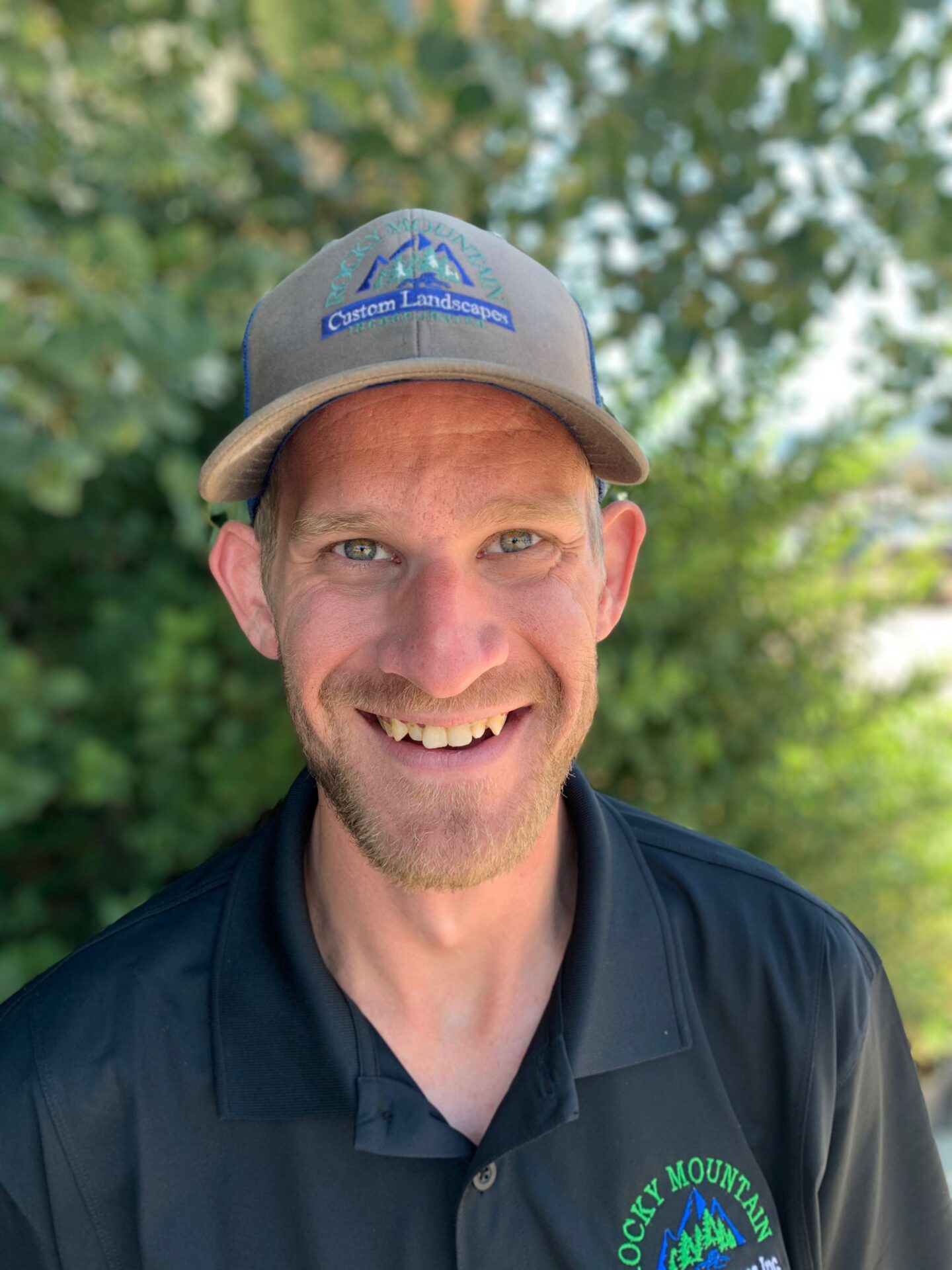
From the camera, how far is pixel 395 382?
59.6 inches

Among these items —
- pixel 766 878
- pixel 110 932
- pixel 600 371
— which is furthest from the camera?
pixel 600 371

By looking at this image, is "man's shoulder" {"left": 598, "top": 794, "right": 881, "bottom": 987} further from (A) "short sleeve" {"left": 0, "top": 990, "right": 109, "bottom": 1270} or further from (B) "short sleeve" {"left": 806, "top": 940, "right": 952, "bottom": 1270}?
(A) "short sleeve" {"left": 0, "top": 990, "right": 109, "bottom": 1270}

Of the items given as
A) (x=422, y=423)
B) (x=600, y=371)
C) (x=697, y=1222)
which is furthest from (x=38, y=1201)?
(x=600, y=371)

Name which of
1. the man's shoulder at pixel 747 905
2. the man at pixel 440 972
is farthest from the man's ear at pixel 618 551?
the man's shoulder at pixel 747 905

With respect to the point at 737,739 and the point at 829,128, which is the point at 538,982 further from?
the point at 737,739

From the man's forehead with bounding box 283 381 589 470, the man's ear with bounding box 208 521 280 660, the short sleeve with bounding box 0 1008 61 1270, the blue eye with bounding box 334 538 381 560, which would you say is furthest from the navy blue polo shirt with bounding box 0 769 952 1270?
the man's forehead with bounding box 283 381 589 470

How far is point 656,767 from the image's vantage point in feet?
11.9

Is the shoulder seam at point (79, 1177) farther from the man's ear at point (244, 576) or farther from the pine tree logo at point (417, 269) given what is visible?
the pine tree logo at point (417, 269)

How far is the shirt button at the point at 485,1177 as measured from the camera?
138 centimetres

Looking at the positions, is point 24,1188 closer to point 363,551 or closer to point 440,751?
point 440,751

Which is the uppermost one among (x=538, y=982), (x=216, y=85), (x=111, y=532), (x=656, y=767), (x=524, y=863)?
(x=216, y=85)

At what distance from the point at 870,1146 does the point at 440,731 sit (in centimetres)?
78

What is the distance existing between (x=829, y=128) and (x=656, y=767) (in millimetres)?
1771

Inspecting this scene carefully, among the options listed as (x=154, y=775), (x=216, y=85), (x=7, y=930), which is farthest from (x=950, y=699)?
(x=216, y=85)
